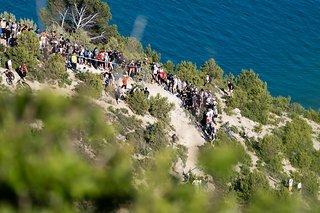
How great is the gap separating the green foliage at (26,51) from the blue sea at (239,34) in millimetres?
29408

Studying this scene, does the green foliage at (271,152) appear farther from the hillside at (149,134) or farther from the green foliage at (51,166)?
the green foliage at (51,166)

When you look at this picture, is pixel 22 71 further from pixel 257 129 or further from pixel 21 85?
pixel 257 129

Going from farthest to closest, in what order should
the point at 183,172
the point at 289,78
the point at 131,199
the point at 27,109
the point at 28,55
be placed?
the point at 289,78
the point at 28,55
the point at 183,172
the point at 131,199
the point at 27,109

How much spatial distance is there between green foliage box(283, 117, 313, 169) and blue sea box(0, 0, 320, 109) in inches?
845

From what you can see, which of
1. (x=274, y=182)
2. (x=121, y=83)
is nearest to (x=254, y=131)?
(x=274, y=182)

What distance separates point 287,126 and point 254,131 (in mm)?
2664

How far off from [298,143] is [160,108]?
29.0 ft

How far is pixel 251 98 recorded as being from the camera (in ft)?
144

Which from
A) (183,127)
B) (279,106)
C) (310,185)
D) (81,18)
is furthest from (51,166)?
(81,18)

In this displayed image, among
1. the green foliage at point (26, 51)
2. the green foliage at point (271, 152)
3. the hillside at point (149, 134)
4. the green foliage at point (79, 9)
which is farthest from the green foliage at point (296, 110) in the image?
the green foliage at point (26, 51)

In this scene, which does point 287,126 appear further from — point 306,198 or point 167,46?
point 167,46

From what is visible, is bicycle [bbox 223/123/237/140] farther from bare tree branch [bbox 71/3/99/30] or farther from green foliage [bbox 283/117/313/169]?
bare tree branch [bbox 71/3/99/30]

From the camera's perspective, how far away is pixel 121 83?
37.1 meters

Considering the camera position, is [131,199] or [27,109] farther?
[131,199]
